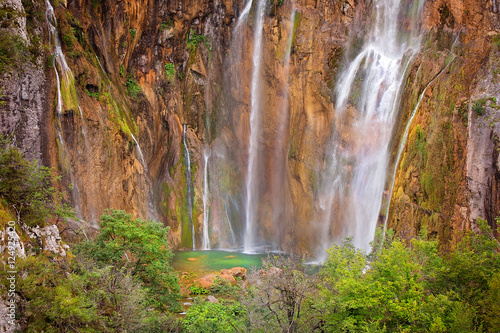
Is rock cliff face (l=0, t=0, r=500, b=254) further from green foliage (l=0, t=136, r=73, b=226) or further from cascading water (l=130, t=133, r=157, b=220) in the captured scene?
green foliage (l=0, t=136, r=73, b=226)

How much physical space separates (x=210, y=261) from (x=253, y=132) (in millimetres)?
11609

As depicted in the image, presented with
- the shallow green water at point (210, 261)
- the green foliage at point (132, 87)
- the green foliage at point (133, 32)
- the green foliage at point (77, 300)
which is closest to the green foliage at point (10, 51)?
the green foliage at point (77, 300)

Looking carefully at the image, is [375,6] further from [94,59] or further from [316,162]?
[94,59]

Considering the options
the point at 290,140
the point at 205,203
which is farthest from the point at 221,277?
the point at 290,140

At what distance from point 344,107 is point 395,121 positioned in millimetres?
5079

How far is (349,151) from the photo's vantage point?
24.6 m

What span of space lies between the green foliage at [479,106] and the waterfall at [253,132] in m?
19.3

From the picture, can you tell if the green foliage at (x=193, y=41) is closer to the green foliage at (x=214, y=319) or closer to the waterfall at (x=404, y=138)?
the waterfall at (x=404, y=138)

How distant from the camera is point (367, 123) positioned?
2320 cm

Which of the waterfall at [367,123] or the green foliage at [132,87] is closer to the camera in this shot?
the waterfall at [367,123]

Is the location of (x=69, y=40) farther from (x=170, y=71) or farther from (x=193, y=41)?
(x=193, y=41)

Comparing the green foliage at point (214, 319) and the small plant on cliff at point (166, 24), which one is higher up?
the small plant on cliff at point (166, 24)

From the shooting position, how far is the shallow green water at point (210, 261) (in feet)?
75.9

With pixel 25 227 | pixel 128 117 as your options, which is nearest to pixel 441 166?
pixel 25 227
